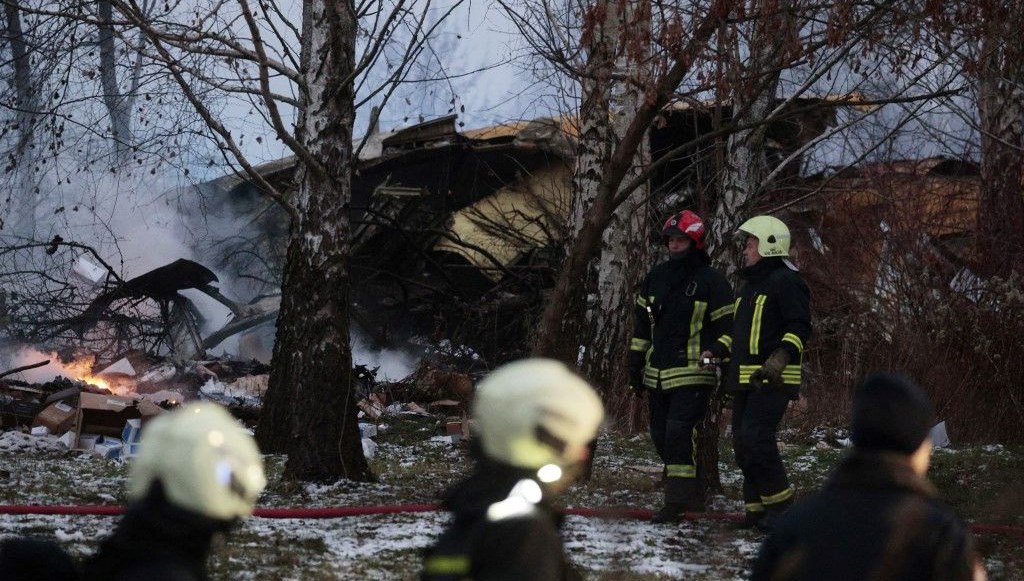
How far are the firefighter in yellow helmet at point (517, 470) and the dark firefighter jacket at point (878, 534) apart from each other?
524mm

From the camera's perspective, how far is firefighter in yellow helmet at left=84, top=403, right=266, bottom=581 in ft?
8.05

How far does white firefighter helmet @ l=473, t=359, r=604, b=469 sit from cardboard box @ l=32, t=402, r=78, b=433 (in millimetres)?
8474

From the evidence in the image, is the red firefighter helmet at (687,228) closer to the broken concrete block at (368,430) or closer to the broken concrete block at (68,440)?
the broken concrete block at (368,430)

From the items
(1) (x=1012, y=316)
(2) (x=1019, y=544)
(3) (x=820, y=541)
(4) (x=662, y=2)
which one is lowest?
(2) (x=1019, y=544)

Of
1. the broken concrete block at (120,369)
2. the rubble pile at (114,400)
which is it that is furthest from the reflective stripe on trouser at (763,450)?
the broken concrete block at (120,369)

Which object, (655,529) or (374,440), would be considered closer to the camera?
(655,529)

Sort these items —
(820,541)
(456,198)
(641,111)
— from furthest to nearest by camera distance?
(456,198) < (641,111) < (820,541)

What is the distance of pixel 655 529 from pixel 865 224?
11.2 metres

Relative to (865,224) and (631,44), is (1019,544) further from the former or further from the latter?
(865,224)

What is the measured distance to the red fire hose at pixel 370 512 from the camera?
6379 millimetres

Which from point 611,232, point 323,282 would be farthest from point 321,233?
point 611,232

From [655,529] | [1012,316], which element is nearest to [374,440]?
[655,529]

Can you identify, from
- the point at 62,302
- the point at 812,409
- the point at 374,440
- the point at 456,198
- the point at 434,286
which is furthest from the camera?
the point at 456,198

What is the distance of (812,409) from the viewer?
13625mm
